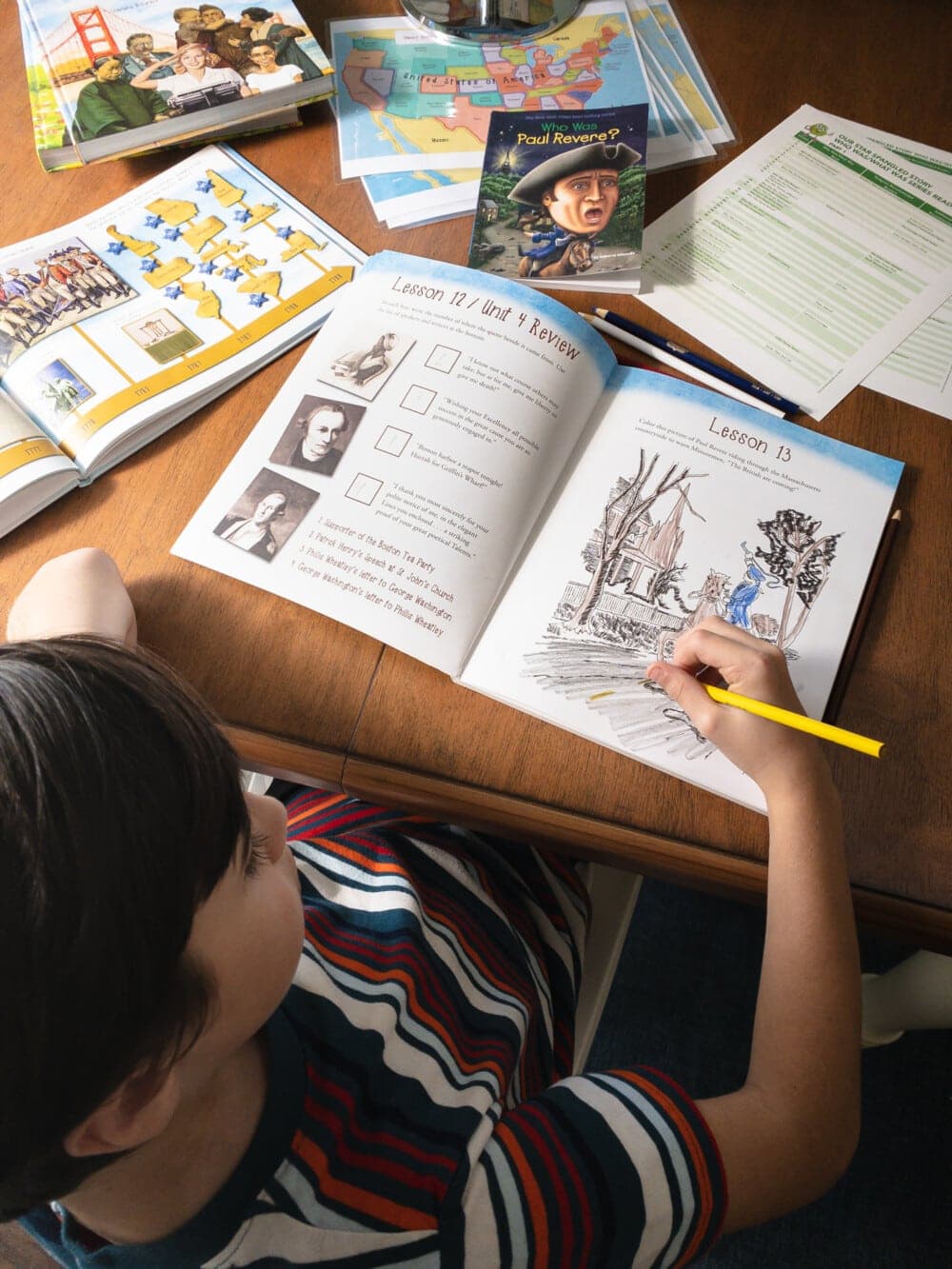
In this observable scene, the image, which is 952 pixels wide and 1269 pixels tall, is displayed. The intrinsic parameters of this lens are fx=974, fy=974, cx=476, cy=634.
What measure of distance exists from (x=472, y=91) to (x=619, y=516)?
50 cm

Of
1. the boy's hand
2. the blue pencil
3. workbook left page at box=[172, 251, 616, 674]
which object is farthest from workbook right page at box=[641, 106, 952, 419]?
the boy's hand

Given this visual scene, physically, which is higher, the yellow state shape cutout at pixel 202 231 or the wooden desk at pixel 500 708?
the yellow state shape cutout at pixel 202 231

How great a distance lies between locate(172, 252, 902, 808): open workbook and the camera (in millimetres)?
625

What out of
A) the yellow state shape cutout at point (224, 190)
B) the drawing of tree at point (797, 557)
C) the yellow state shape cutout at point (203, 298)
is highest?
the yellow state shape cutout at point (224, 190)

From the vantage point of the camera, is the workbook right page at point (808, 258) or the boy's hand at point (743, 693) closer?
the boy's hand at point (743, 693)

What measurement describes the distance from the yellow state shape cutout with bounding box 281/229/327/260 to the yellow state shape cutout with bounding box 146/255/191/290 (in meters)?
0.08

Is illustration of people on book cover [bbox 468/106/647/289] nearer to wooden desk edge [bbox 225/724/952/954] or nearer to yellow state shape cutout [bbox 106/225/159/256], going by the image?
yellow state shape cutout [bbox 106/225/159/256]

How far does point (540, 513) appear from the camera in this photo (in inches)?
26.8

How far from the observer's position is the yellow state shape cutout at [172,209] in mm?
824

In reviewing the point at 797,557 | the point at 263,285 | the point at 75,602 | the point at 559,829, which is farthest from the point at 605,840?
the point at 263,285

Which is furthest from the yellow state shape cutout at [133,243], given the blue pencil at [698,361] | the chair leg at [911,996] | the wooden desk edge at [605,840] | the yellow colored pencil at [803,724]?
the chair leg at [911,996]

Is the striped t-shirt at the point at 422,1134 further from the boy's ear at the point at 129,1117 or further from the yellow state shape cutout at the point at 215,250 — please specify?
the yellow state shape cutout at the point at 215,250

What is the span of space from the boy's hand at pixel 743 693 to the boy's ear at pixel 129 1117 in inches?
13.9

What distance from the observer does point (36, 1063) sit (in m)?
0.37
